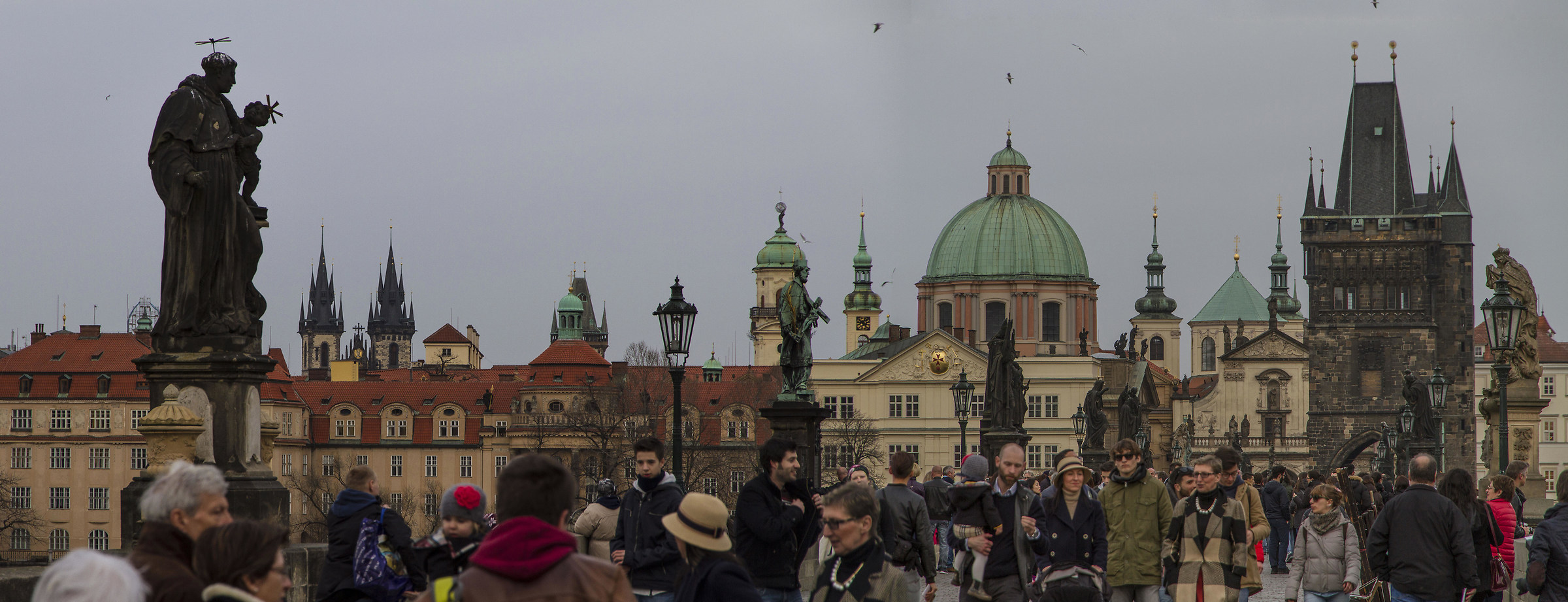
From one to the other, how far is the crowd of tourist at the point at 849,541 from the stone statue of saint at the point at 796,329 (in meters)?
5.28

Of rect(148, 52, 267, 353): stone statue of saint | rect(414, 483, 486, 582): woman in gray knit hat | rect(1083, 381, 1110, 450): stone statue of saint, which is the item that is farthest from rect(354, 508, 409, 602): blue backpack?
rect(1083, 381, 1110, 450): stone statue of saint

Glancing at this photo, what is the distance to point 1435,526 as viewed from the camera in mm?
10844

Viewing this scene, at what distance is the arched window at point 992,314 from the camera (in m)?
112

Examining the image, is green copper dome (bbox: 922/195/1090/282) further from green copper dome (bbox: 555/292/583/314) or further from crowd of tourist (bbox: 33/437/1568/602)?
crowd of tourist (bbox: 33/437/1568/602)

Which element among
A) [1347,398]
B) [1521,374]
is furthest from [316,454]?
[1521,374]

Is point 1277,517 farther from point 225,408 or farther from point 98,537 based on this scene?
point 98,537

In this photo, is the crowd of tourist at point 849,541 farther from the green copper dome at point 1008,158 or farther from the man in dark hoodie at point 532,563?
the green copper dome at point 1008,158

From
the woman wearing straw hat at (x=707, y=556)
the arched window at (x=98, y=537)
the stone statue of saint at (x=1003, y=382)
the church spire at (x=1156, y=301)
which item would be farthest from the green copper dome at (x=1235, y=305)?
the woman wearing straw hat at (x=707, y=556)

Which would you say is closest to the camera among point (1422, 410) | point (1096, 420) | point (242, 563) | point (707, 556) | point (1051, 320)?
point (242, 563)

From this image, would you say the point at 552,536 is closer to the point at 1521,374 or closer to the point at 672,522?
the point at 672,522

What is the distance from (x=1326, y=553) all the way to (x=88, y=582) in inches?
365

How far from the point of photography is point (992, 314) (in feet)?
370

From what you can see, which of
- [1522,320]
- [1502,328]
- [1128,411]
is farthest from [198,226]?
[1128,411]

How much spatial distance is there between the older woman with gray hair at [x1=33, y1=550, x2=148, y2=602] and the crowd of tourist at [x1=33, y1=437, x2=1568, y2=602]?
13cm
